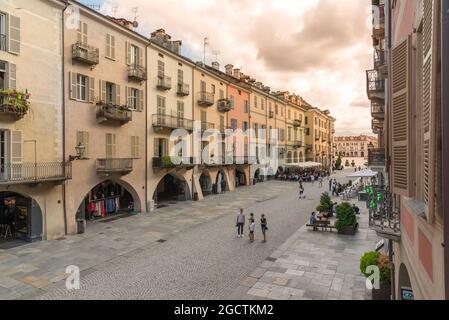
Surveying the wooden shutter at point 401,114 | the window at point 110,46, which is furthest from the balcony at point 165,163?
the wooden shutter at point 401,114

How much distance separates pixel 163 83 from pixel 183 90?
311 cm

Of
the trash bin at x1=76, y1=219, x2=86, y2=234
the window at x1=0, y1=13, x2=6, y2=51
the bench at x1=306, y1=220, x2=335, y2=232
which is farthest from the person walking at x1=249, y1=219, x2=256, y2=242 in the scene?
the window at x1=0, y1=13, x2=6, y2=51

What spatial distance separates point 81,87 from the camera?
1975 centimetres

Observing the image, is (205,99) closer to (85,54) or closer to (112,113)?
(112,113)

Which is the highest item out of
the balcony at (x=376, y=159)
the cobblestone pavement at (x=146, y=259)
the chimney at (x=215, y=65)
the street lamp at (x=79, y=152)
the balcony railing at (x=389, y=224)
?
the chimney at (x=215, y=65)

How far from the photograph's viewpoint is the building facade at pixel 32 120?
15.3m

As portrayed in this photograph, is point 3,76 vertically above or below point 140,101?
below

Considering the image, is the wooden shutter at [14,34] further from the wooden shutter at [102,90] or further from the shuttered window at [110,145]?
the shuttered window at [110,145]

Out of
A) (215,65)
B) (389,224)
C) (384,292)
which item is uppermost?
(215,65)

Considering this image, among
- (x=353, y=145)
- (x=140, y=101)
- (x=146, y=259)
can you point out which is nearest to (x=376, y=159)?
(x=146, y=259)

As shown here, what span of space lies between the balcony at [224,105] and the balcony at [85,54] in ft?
56.7

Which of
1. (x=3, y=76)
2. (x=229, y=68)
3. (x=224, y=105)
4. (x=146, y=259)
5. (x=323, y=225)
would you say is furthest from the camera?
(x=229, y=68)

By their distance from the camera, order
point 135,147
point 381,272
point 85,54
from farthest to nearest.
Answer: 1. point 135,147
2. point 85,54
3. point 381,272

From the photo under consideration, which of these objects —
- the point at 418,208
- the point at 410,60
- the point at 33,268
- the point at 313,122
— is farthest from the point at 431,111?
the point at 313,122
